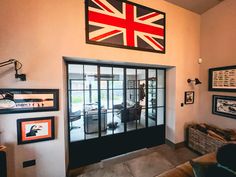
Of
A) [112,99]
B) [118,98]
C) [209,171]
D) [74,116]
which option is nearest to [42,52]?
[74,116]

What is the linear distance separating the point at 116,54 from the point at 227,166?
204cm

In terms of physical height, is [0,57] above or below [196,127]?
above

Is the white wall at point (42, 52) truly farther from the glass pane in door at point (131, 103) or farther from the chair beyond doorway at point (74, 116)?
the glass pane in door at point (131, 103)

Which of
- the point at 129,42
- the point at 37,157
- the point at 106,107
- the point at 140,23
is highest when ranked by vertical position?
the point at 140,23

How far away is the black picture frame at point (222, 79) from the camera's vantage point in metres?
2.39

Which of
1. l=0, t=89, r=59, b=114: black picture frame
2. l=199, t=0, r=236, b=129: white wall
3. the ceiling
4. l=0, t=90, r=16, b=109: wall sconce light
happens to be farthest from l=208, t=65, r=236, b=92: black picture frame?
l=0, t=90, r=16, b=109: wall sconce light

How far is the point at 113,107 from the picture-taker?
8.48 feet

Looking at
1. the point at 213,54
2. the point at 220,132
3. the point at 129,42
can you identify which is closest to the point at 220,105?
the point at 220,132

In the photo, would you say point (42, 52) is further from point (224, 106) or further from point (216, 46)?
point (224, 106)

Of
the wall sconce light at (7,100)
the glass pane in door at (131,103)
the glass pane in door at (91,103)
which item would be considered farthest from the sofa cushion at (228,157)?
the wall sconce light at (7,100)

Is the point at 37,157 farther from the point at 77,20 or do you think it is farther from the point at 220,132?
the point at 220,132

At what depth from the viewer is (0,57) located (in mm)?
1529

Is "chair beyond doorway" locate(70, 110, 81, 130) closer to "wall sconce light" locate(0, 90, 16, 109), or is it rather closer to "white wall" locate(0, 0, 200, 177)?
"white wall" locate(0, 0, 200, 177)

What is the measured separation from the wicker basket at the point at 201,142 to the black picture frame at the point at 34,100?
3.03 metres
